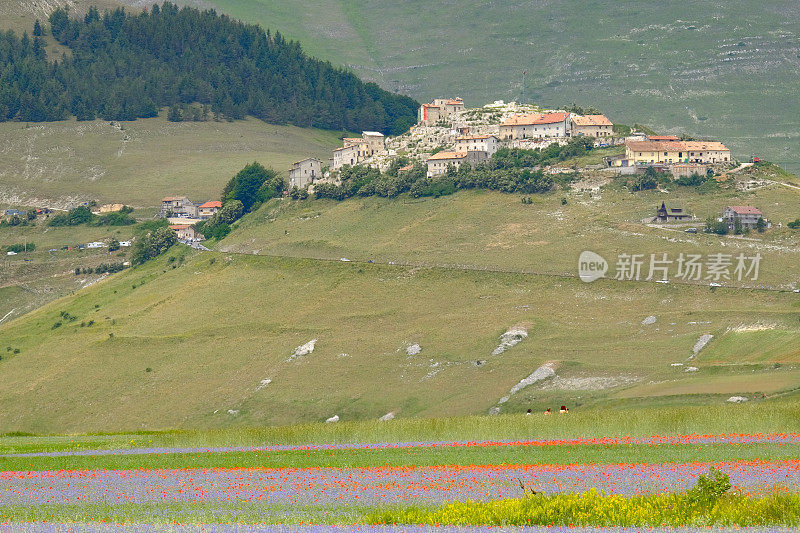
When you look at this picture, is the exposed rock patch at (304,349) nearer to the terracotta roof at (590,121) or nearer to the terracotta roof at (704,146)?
the terracotta roof at (704,146)

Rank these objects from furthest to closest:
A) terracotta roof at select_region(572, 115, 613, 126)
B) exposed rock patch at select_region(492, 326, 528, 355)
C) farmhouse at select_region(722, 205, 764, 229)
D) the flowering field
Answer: terracotta roof at select_region(572, 115, 613, 126) < farmhouse at select_region(722, 205, 764, 229) < exposed rock patch at select_region(492, 326, 528, 355) < the flowering field

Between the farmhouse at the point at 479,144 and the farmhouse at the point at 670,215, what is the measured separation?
40.8 metres

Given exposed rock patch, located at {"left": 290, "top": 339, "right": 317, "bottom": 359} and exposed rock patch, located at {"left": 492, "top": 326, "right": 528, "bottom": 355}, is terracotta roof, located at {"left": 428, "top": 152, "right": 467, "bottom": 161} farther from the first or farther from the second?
exposed rock patch, located at {"left": 492, "top": 326, "right": 528, "bottom": 355}


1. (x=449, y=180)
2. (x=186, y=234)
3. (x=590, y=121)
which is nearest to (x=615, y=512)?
(x=449, y=180)

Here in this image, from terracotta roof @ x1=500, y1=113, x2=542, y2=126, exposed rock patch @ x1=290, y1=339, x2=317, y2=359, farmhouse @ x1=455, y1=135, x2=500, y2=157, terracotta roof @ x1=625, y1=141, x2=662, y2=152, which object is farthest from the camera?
terracotta roof @ x1=500, y1=113, x2=542, y2=126

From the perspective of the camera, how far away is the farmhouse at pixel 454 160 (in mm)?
185500

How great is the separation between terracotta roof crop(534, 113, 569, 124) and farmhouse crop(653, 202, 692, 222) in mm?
42014

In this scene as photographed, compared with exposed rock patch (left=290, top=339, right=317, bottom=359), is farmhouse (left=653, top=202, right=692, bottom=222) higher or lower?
higher

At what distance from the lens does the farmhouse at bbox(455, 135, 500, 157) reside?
187 m

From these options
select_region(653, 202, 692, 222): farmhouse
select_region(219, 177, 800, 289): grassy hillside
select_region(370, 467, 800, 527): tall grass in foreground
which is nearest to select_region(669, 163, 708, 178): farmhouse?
select_region(219, 177, 800, 289): grassy hillside

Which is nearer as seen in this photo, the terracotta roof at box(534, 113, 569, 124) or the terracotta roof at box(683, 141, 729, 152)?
the terracotta roof at box(683, 141, 729, 152)

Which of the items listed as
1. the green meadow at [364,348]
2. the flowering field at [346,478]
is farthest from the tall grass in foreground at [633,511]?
the green meadow at [364,348]

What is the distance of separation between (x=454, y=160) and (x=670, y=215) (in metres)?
45.3

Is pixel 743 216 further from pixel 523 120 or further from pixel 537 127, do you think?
pixel 523 120
